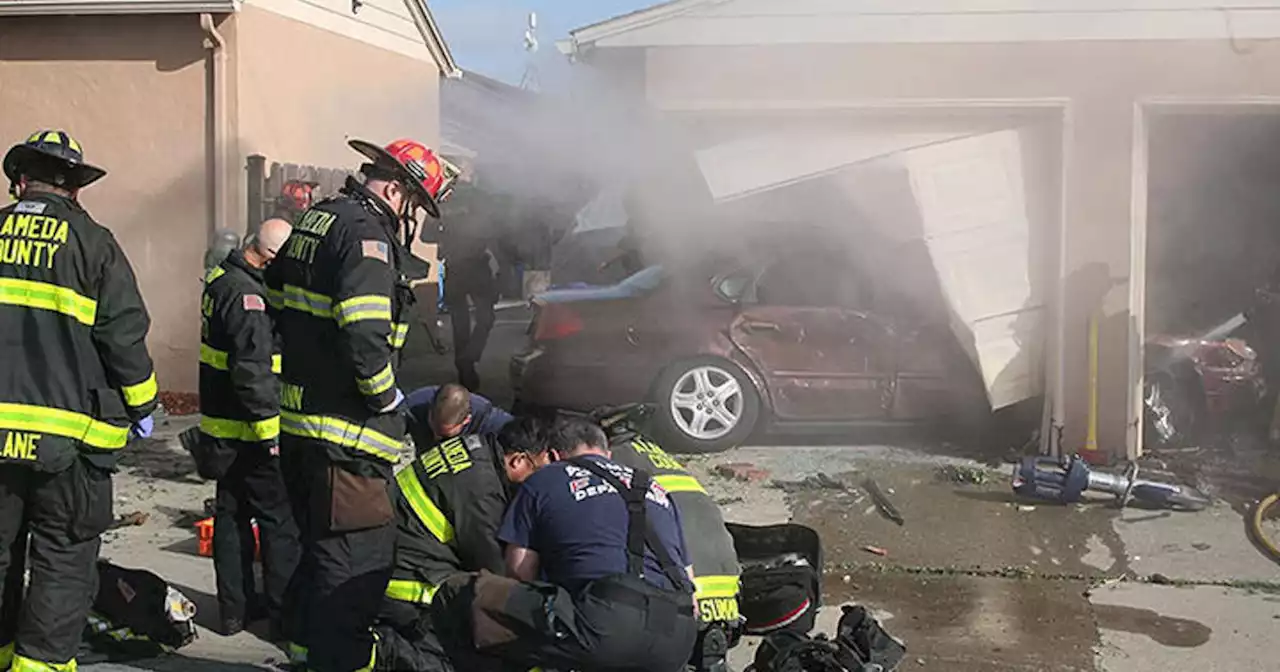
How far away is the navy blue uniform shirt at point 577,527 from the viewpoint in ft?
10.3

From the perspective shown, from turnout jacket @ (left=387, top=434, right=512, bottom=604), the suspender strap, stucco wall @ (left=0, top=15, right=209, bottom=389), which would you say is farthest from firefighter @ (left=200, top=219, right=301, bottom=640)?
stucco wall @ (left=0, top=15, right=209, bottom=389)

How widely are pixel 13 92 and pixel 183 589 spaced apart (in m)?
5.91

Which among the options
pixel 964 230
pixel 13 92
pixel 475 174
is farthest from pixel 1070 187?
pixel 13 92

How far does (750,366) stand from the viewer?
816 cm

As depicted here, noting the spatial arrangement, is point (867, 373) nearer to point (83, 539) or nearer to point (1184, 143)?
point (1184, 143)

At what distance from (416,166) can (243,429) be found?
1409 mm

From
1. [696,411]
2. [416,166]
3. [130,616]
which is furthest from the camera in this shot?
[696,411]

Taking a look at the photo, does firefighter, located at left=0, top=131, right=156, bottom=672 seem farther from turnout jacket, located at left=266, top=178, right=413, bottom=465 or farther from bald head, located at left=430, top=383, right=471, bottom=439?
bald head, located at left=430, top=383, right=471, bottom=439

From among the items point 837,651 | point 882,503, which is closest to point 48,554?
point 837,651

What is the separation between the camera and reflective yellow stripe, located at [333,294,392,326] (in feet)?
12.7

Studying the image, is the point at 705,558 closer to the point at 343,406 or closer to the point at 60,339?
the point at 343,406

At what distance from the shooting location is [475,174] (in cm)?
1018

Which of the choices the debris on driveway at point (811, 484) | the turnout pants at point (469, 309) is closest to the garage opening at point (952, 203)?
the debris on driveway at point (811, 484)

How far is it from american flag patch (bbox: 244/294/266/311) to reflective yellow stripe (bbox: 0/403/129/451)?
1.02 m
